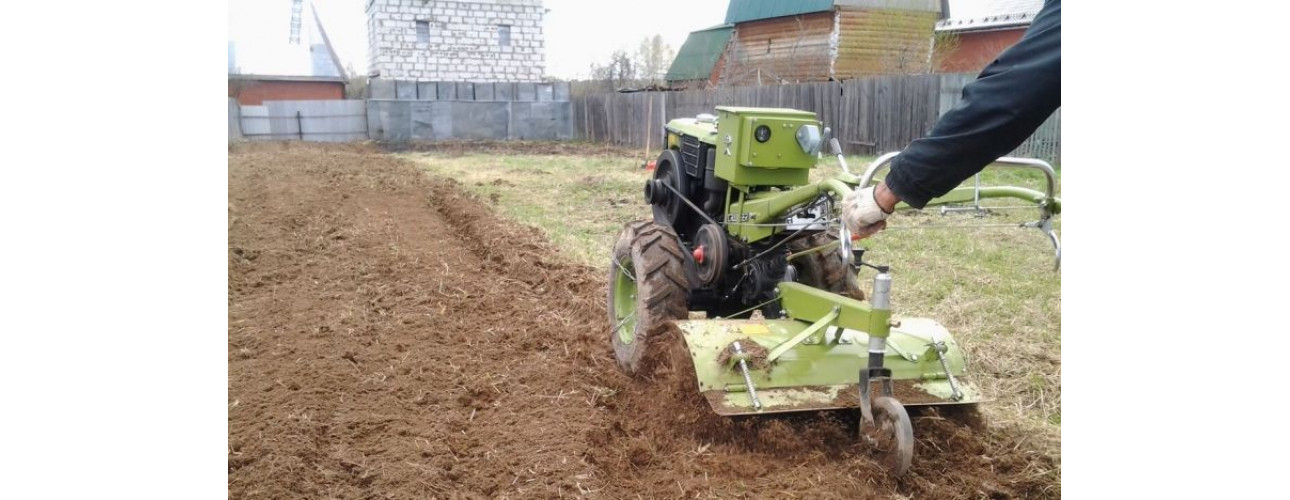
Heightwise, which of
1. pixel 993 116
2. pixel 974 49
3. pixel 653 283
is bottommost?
pixel 653 283

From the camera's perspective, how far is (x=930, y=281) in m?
6.86

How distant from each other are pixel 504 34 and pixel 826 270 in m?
Result: 31.9

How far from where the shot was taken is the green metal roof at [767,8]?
82.6 ft

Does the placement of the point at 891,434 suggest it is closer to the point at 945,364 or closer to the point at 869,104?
the point at 945,364

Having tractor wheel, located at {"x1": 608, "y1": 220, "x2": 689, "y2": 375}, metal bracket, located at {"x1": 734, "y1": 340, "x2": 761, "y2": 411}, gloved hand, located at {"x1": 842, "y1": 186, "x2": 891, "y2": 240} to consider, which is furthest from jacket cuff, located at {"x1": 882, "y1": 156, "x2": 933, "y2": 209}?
tractor wheel, located at {"x1": 608, "y1": 220, "x2": 689, "y2": 375}

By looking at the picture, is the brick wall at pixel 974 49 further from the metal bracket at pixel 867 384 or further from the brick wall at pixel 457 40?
the metal bracket at pixel 867 384

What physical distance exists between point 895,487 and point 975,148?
1.39m

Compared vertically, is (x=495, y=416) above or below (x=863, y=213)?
below

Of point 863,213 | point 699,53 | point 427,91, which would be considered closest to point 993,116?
point 863,213

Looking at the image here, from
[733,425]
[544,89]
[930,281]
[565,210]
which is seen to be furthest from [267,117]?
[733,425]

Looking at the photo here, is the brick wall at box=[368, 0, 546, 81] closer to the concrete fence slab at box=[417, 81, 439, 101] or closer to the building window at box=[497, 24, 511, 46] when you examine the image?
the building window at box=[497, 24, 511, 46]

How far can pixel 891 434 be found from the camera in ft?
10.2

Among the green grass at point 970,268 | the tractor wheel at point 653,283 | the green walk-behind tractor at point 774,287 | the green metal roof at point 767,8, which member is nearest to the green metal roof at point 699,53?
the green metal roof at point 767,8

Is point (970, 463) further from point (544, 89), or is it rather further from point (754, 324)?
point (544, 89)
